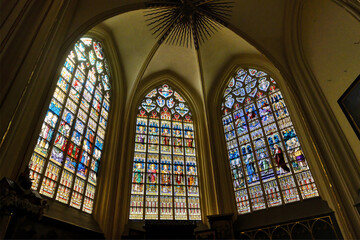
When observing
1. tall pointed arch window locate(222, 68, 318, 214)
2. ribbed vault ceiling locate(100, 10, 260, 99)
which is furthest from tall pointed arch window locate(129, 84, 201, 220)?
tall pointed arch window locate(222, 68, 318, 214)

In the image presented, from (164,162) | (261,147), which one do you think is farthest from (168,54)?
(261,147)

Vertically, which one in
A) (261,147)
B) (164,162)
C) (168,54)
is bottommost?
(164,162)

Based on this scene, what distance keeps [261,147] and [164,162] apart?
389 centimetres

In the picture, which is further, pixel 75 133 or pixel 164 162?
pixel 164 162

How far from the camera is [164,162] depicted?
10.9 m

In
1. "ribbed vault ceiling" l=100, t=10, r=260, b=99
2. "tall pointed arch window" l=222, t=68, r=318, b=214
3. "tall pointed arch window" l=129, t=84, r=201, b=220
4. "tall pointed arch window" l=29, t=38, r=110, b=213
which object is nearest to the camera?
"tall pointed arch window" l=29, t=38, r=110, b=213

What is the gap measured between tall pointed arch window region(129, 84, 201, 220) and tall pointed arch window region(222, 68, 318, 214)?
1.71 meters

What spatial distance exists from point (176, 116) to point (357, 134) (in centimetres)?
739

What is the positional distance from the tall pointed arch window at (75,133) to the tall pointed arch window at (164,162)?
1716 millimetres

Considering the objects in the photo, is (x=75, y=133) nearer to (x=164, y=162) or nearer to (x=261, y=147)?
(x=164, y=162)

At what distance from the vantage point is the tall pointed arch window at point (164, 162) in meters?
9.72

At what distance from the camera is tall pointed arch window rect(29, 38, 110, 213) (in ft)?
23.7

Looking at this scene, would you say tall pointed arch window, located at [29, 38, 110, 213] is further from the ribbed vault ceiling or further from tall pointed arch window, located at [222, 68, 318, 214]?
tall pointed arch window, located at [222, 68, 318, 214]

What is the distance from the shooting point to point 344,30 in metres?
8.18
